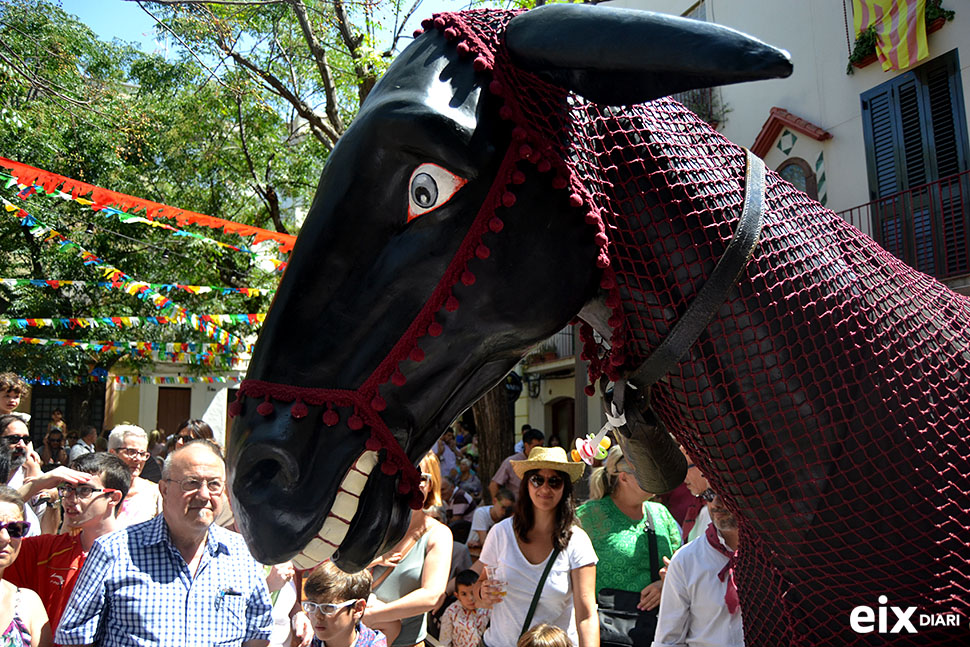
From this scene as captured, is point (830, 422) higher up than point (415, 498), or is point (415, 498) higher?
point (830, 422)

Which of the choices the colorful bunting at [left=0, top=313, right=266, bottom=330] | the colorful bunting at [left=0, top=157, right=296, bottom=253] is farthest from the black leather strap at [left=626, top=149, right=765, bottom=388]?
the colorful bunting at [left=0, top=313, right=266, bottom=330]

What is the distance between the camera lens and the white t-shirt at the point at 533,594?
16.0 feet

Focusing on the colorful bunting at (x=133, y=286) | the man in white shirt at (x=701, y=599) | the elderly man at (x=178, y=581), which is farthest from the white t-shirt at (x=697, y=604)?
the colorful bunting at (x=133, y=286)

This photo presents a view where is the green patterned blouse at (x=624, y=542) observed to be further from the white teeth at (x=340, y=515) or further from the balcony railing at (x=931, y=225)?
the balcony railing at (x=931, y=225)

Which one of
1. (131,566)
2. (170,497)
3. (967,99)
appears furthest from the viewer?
(967,99)

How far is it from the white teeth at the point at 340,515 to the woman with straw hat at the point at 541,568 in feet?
12.0

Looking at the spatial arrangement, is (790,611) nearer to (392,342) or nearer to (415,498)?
(415,498)

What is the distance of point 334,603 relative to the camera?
408 cm

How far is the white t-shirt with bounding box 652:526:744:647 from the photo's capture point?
336 centimetres

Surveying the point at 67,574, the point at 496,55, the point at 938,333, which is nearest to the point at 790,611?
the point at 938,333

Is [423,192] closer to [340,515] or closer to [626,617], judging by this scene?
[340,515]

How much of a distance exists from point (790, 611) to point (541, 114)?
970 mm

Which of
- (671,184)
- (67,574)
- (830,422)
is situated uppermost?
(671,184)

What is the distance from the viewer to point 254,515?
4.15 ft
